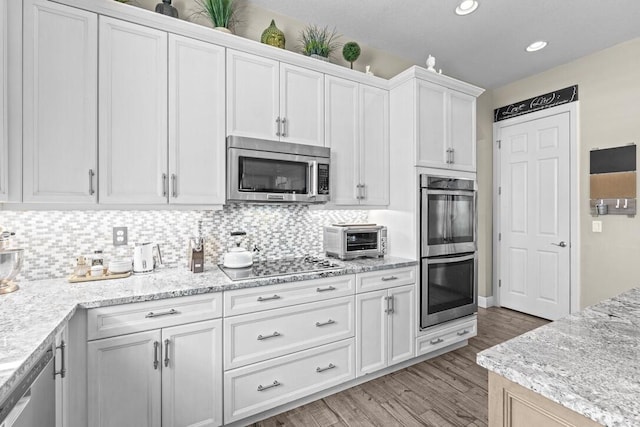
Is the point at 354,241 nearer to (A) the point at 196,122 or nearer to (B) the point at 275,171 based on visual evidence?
(B) the point at 275,171

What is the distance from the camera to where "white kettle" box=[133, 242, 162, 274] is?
80.8 inches

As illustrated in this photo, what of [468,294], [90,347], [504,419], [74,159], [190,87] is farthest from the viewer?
[468,294]

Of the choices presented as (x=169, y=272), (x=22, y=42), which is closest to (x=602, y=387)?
(x=169, y=272)

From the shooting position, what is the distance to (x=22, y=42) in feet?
5.37

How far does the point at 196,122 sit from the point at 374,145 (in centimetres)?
154

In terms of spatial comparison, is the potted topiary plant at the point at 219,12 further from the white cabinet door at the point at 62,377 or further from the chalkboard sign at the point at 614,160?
the chalkboard sign at the point at 614,160

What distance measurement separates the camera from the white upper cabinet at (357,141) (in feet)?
8.68

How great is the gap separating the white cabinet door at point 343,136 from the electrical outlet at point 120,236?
1.55 meters

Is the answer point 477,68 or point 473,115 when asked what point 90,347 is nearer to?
point 473,115

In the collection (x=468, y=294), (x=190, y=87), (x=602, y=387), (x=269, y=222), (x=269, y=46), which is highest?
(x=269, y=46)

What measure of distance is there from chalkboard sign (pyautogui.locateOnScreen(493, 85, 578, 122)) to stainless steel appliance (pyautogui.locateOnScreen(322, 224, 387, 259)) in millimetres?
2748

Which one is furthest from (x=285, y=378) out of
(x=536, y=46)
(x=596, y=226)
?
(x=536, y=46)

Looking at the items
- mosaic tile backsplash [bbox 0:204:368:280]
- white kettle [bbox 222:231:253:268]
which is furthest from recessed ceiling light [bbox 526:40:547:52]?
white kettle [bbox 222:231:253:268]

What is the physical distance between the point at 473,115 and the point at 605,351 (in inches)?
105
